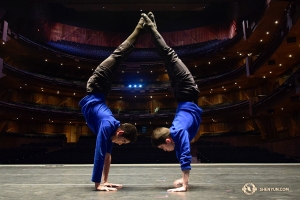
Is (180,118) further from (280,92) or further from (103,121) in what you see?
(280,92)

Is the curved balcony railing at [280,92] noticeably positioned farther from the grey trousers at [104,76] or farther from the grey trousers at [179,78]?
the grey trousers at [104,76]

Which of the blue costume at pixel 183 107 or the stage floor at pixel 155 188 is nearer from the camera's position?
the stage floor at pixel 155 188

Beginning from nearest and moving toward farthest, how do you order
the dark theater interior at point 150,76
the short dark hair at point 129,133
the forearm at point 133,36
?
1. the short dark hair at point 129,133
2. the forearm at point 133,36
3. the dark theater interior at point 150,76

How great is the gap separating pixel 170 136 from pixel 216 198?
1.01 metres

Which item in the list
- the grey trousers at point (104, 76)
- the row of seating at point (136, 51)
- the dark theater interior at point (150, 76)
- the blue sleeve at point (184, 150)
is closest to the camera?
the blue sleeve at point (184, 150)

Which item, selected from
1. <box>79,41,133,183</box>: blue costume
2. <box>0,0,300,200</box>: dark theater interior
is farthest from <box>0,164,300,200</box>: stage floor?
<box>0,0,300,200</box>: dark theater interior

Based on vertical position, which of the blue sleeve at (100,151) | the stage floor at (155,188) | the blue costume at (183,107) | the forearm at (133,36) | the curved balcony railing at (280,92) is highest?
the curved balcony railing at (280,92)

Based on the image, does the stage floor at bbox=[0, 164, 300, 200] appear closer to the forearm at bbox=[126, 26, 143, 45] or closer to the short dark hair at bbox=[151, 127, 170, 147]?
the short dark hair at bbox=[151, 127, 170, 147]

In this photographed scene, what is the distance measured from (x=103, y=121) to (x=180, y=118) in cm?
100

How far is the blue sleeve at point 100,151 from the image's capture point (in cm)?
296

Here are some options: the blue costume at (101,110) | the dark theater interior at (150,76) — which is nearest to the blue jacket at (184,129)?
the blue costume at (101,110)

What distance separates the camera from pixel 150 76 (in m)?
30.4

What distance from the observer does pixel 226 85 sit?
24.1 m

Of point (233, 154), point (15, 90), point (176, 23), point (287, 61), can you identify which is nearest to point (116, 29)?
point (176, 23)
